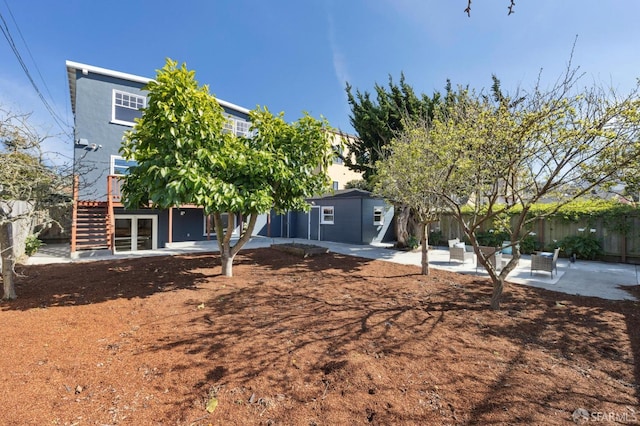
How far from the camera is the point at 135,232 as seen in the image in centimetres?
1305

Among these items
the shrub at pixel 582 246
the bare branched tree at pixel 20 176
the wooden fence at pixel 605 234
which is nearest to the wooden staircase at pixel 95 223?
the bare branched tree at pixel 20 176

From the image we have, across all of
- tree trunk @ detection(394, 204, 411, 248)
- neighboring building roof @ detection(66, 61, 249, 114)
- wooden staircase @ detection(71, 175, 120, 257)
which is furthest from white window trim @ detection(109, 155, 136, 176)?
tree trunk @ detection(394, 204, 411, 248)

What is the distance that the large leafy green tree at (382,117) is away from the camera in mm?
12430

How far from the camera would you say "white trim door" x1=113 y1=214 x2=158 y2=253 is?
12.8 metres

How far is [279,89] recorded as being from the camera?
16.2m

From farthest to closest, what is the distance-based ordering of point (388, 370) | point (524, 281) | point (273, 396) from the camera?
point (524, 281), point (388, 370), point (273, 396)

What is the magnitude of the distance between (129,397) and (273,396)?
1308mm

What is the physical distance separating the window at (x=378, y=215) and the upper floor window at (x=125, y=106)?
13.0 m

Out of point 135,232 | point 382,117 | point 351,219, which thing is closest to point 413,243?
point 351,219

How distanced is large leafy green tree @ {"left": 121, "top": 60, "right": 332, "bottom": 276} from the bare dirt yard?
1.96 metres

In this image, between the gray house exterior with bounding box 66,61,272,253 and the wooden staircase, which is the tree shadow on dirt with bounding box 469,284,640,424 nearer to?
the gray house exterior with bounding box 66,61,272,253

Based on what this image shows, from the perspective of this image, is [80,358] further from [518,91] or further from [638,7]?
[638,7]

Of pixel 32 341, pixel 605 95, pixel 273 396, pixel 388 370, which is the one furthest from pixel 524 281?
pixel 32 341

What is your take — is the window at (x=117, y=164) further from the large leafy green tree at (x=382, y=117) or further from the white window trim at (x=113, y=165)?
the large leafy green tree at (x=382, y=117)
